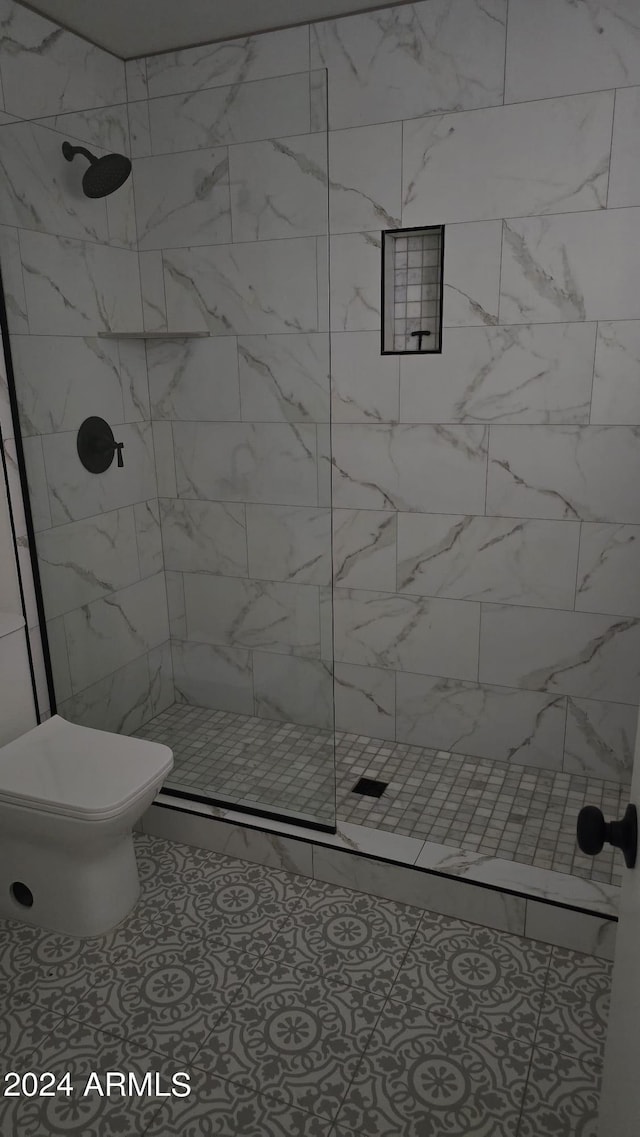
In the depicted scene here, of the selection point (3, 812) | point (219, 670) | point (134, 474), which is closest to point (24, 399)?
point (134, 474)

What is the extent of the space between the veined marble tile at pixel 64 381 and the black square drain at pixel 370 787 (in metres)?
1.53

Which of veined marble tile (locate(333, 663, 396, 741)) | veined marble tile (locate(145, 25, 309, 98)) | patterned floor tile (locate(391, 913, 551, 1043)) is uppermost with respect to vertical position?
veined marble tile (locate(145, 25, 309, 98))

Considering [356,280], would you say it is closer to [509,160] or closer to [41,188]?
[509,160]

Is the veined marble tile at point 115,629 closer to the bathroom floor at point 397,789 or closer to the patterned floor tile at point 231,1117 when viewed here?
the bathroom floor at point 397,789

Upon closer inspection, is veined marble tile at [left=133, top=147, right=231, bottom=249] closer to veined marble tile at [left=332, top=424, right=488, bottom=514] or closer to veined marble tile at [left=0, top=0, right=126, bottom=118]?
veined marble tile at [left=0, top=0, right=126, bottom=118]

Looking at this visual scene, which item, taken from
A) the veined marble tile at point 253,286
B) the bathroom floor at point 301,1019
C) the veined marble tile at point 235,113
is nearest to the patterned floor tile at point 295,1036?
the bathroom floor at point 301,1019

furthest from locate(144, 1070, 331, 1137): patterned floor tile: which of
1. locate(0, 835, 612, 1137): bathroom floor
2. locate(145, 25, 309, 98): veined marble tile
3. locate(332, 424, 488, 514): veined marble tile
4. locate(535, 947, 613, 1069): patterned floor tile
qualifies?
locate(145, 25, 309, 98): veined marble tile

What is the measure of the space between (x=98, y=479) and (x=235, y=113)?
48.1 inches

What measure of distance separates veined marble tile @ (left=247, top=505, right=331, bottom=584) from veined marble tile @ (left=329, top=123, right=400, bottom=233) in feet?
3.58

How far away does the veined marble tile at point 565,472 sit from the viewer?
2521 millimetres

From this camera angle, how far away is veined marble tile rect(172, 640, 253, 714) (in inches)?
102

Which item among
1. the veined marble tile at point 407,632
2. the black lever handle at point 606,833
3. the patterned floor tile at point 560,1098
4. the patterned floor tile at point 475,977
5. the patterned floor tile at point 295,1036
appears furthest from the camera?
the veined marble tile at point 407,632

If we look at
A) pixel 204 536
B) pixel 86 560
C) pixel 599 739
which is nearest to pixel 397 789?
pixel 599 739

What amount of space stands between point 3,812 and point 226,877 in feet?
2.37
